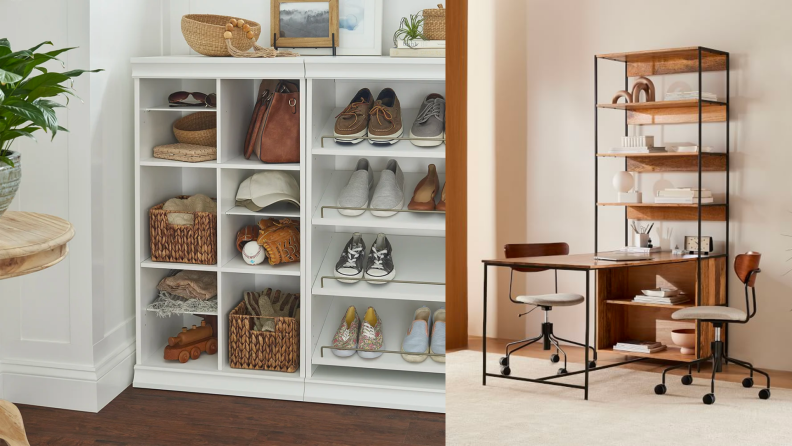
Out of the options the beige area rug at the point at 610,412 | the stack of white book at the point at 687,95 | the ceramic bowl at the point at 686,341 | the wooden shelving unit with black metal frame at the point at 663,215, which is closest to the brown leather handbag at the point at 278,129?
the beige area rug at the point at 610,412

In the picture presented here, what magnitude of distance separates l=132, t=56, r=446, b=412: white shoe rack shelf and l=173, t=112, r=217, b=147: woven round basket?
70 millimetres

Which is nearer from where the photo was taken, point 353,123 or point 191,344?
point 353,123

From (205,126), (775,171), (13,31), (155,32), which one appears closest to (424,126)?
(205,126)

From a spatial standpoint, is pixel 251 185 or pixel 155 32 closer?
pixel 251 185

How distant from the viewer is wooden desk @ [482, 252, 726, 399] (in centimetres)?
420

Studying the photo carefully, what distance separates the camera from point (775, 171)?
4.20 meters

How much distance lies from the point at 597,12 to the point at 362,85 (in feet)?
6.53

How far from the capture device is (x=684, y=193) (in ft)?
13.9

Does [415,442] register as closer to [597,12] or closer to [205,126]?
[205,126]

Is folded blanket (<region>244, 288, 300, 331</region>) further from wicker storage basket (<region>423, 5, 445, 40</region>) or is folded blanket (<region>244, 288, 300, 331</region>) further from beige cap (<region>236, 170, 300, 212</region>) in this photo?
wicker storage basket (<region>423, 5, 445, 40</region>)

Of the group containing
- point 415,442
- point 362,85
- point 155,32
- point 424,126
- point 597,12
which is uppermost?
point 597,12

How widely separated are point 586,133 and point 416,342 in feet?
7.26

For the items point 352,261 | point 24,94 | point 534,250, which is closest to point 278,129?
point 352,261

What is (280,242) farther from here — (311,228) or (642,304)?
(642,304)
